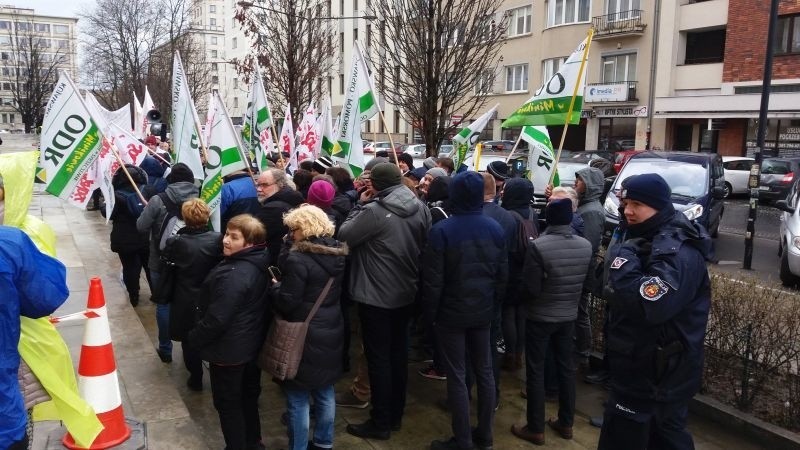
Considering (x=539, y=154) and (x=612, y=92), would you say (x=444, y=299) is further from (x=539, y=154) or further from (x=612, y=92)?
(x=612, y=92)

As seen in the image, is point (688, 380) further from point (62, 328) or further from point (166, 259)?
point (62, 328)

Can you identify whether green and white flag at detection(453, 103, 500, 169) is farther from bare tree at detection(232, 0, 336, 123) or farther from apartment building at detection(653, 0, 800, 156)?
apartment building at detection(653, 0, 800, 156)

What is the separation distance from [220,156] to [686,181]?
30.5 ft

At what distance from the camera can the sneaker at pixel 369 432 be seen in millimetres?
4648

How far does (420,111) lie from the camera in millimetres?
12062

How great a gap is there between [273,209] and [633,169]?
8.96 m

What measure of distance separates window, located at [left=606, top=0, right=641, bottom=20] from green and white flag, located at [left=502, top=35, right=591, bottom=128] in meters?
28.3

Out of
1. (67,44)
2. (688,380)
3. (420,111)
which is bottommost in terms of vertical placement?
(688,380)

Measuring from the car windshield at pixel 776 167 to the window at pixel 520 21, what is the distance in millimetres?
19316

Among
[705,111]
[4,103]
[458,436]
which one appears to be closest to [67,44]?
[4,103]

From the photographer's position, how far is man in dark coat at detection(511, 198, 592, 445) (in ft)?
15.2

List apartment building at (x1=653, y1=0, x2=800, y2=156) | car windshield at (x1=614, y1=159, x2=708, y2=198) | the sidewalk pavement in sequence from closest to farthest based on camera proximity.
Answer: the sidewalk pavement, car windshield at (x1=614, y1=159, x2=708, y2=198), apartment building at (x1=653, y1=0, x2=800, y2=156)

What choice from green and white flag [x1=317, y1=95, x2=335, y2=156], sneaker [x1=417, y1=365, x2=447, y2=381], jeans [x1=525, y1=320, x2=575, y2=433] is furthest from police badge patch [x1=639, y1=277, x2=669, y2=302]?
green and white flag [x1=317, y1=95, x2=335, y2=156]

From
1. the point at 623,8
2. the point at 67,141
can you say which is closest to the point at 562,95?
the point at 67,141
